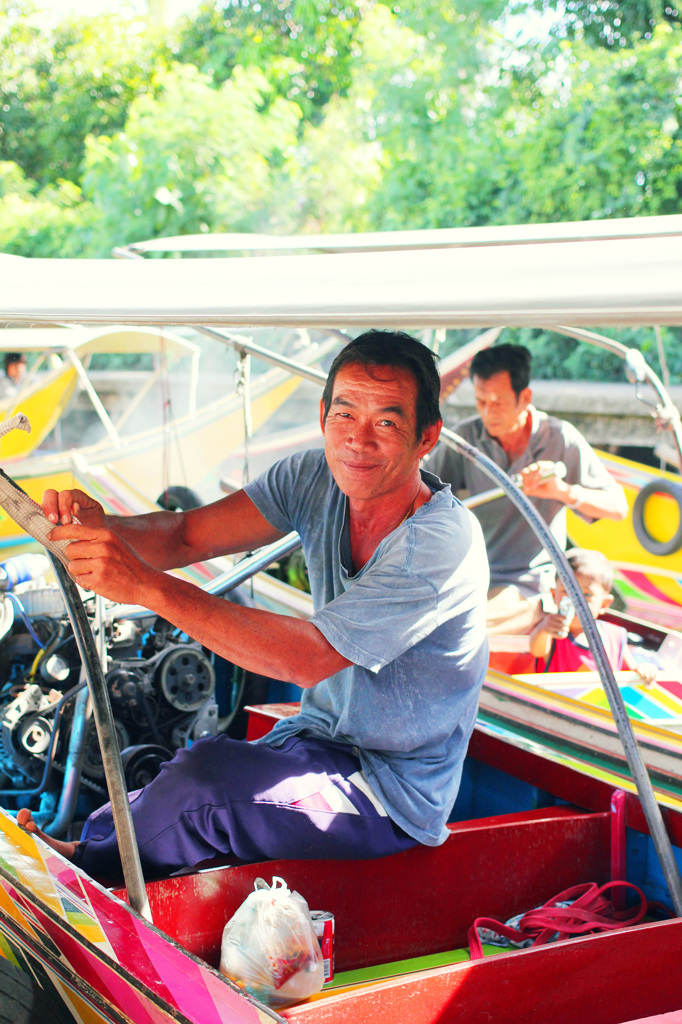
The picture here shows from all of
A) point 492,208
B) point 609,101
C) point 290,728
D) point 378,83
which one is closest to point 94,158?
point 378,83

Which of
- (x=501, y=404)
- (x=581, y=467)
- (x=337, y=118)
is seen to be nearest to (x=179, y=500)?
(x=501, y=404)

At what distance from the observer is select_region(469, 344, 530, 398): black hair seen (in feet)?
11.8

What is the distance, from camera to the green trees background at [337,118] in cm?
1057

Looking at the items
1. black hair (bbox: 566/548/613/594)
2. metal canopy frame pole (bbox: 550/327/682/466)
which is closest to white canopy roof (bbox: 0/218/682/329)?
metal canopy frame pole (bbox: 550/327/682/466)

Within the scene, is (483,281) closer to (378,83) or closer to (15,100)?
(378,83)

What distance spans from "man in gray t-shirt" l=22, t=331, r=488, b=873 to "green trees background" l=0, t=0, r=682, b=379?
375 inches

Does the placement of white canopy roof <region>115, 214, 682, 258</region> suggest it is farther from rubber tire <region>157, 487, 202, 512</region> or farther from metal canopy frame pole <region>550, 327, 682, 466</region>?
rubber tire <region>157, 487, 202, 512</region>

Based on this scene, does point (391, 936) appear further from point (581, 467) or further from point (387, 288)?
point (581, 467)

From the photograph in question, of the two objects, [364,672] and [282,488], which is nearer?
[364,672]

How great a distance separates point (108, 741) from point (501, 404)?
2558 millimetres

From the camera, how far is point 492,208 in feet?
38.6

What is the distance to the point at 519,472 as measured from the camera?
3.61 meters

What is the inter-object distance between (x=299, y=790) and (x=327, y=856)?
0.54ft

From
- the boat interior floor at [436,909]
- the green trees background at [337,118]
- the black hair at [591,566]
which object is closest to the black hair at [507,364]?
the black hair at [591,566]
